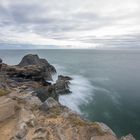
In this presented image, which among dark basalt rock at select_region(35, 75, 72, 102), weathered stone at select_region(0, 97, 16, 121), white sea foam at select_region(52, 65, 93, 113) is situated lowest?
white sea foam at select_region(52, 65, 93, 113)

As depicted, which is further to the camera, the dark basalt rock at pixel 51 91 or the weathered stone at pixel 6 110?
the dark basalt rock at pixel 51 91

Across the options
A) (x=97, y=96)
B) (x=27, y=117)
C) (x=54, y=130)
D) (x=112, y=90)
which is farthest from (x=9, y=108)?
(x=112, y=90)

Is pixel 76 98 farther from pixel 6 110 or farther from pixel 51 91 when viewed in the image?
pixel 6 110

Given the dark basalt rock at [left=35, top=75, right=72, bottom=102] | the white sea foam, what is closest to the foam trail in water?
the white sea foam

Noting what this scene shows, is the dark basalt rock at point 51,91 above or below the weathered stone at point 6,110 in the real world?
below

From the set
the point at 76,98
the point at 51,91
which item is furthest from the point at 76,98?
the point at 51,91

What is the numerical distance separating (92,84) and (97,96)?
1596 centimetres

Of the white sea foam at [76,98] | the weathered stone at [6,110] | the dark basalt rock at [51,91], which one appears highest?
the weathered stone at [6,110]

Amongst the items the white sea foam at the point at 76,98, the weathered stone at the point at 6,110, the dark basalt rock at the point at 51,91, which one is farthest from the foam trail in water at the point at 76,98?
the weathered stone at the point at 6,110

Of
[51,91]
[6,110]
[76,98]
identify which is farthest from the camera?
[76,98]

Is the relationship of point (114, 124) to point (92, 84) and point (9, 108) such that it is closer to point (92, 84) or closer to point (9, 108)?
point (9, 108)

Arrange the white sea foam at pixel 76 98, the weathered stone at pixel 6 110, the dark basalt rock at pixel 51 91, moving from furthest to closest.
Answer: the white sea foam at pixel 76 98
the dark basalt rock at pixel 51 91
the weathered stone at pixel 6 110

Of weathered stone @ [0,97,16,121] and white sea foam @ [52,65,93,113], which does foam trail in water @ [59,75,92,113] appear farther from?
weathered stone @ [0,97,16,121]

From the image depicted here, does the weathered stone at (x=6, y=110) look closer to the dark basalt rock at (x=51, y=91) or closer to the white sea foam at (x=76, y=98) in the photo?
the dark basalt rock at (x=51, y=91)
